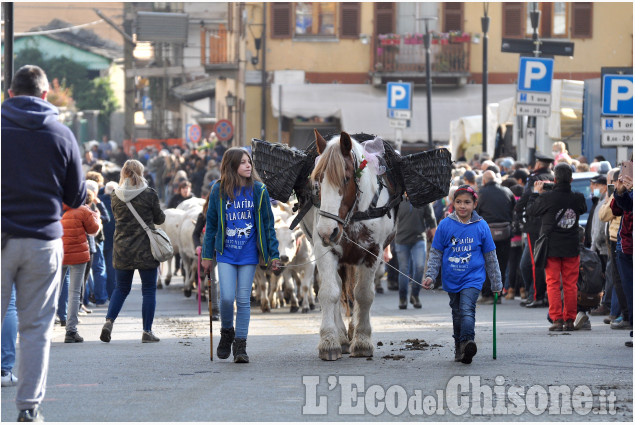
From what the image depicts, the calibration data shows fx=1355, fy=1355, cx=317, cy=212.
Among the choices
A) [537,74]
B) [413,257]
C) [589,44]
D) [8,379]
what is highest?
[589,44]

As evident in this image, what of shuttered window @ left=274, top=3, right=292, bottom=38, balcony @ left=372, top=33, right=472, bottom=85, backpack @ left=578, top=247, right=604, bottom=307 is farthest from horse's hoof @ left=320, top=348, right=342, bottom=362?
shuttered window @ left=274, top=3, right=292, bottom=38

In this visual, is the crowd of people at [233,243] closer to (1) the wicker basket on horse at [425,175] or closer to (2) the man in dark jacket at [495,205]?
(2) the man in dark jacket at [495,205]

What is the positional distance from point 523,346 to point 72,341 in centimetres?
454

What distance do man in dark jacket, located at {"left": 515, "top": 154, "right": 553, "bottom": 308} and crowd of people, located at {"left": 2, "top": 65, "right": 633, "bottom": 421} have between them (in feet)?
0.07

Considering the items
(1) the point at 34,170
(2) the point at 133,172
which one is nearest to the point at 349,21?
(2) the point at 133,172

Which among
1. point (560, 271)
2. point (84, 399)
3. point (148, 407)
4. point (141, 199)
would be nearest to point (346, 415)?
point (148, 407)

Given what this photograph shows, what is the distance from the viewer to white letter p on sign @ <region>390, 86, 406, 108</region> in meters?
30.5

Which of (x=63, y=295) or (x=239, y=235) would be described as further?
(x=63, y=295)

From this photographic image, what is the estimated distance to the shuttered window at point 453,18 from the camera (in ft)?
160

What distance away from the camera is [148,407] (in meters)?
8.80

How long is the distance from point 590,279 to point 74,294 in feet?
20.4

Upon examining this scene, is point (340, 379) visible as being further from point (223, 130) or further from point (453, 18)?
point (453, 18)

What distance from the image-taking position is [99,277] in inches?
763

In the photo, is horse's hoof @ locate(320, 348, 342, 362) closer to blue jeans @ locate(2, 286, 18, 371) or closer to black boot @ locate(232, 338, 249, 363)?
black boot @ locate(232, 338, 249, 363)
